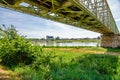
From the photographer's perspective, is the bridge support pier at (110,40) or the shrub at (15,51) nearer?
the shrub at (15,51)

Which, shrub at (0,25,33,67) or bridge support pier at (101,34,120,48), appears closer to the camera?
shrub at (0,25,33,67)

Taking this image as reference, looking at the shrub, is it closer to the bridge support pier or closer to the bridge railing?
the bridge railing

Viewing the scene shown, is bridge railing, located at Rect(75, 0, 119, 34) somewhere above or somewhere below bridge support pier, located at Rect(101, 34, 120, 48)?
above

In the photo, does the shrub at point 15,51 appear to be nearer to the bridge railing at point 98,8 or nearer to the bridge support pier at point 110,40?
the bridge railing at point 98,8

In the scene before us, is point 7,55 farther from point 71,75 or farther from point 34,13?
point 34,13

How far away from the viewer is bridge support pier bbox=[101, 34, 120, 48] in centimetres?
4980

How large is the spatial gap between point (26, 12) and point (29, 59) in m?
5.36

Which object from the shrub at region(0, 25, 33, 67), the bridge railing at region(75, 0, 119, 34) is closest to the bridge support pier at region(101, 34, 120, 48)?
the bridge railing at region(75, 0, 119, 34)

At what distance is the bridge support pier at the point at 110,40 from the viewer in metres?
49.8

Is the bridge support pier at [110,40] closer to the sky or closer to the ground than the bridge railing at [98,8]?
closer to the ground

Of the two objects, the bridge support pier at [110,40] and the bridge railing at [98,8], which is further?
the bridge support pier at [110,40]

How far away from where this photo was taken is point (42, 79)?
8.56 meters

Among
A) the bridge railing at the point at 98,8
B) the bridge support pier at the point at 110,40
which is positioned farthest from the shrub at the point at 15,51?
the bridge support pier at the point at 110,40

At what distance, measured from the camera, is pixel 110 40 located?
5025 cm
